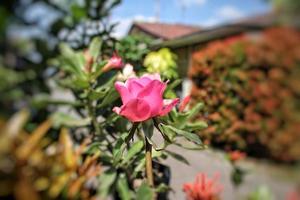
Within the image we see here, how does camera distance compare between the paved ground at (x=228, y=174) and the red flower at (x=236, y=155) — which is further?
the red flower at (x=236, y=155)

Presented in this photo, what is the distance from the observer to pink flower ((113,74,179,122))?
28.9 inches

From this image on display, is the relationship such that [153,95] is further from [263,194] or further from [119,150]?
[263,194]

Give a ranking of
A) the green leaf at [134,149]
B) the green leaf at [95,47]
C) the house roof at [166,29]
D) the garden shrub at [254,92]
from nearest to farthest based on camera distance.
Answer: the green leaf at [134,149]
the garden shrub at [254,92]
the green leaf at [95,47]
the house roof at [166,29]

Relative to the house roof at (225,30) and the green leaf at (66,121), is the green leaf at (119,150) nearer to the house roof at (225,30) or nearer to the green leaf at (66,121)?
the green leaf at (66,121)

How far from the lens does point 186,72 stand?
70.6 inches

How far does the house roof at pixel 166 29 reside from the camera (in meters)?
1.39

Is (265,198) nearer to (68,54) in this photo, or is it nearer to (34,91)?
(68,54)

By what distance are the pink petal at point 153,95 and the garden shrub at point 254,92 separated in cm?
39

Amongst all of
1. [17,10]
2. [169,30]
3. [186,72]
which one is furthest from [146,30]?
[17,10]

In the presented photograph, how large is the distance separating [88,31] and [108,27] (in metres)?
0.06

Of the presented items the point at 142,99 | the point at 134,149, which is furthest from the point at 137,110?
the point at 134,149

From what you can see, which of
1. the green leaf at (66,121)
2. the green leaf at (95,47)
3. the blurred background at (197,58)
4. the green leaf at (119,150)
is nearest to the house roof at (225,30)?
the blurred background at (197,58)

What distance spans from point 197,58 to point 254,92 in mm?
312

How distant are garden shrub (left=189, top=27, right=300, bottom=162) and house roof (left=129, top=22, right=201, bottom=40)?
0.15 m
